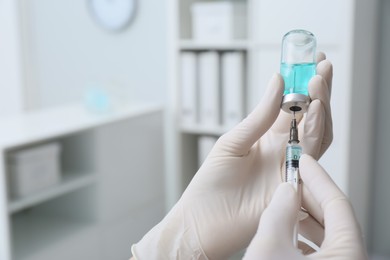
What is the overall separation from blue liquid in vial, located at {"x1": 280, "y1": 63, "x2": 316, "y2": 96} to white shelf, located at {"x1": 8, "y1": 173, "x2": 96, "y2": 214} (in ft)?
5.51

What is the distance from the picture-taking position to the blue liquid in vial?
107cm

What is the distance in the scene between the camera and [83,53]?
3633 millimetres

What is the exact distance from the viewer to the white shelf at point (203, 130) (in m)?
2.88

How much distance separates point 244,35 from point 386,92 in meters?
0.73

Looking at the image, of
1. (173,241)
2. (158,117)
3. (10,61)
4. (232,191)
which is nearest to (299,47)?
(232,191)

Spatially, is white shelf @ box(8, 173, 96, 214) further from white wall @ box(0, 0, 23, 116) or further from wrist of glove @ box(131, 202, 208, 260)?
wrist of glove @ box(131, 202, 208, 260)

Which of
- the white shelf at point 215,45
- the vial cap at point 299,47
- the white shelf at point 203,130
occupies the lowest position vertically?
the white shelf at point 203,130

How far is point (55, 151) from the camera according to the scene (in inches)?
105

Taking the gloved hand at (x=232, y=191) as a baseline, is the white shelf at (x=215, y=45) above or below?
above

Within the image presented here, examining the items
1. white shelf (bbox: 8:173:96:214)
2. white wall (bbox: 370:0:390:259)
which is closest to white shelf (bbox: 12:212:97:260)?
white shelf (bbox: 8:173:96:214)

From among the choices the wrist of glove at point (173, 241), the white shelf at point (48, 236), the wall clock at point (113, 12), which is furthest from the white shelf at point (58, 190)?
the wrist of glove at point (173, 241)

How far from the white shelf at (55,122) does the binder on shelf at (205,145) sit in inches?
13.0

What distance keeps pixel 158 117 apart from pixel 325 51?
3.65ft

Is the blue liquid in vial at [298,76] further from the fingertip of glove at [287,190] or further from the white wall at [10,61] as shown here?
the white wall at [10,61]
